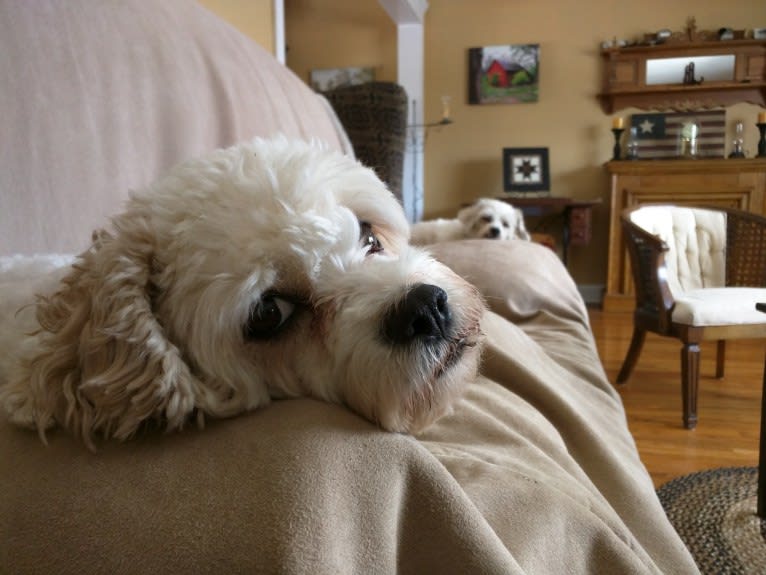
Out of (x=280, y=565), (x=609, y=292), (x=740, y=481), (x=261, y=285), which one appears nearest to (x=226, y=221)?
(x=261, y=285)

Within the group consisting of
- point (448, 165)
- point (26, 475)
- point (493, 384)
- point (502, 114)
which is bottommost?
point (493, 384)

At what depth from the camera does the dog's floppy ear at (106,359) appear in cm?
51

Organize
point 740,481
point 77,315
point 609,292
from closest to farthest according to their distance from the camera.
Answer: point 77,315 < point 740,481 < point 609,292

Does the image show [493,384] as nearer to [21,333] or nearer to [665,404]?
[21,333]

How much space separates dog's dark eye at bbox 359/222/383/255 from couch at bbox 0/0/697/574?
0.26 metres

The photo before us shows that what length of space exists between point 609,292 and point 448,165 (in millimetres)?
1926

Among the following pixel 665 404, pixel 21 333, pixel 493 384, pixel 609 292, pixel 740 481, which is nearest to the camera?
pixel 21 333

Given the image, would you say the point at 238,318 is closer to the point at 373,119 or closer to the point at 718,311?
the point at 718,311

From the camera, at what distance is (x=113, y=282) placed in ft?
1.88

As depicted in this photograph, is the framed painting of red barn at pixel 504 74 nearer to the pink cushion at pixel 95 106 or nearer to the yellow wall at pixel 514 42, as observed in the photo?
the yellow wall at pixel 514 42

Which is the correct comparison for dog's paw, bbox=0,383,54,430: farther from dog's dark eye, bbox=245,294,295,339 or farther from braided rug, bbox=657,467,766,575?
braided rug, bbox=657,467,766,575

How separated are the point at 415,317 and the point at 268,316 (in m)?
0.17

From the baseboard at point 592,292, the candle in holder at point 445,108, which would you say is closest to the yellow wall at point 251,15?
the candle in holder at point 445,108

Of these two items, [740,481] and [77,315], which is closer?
[77,315]
